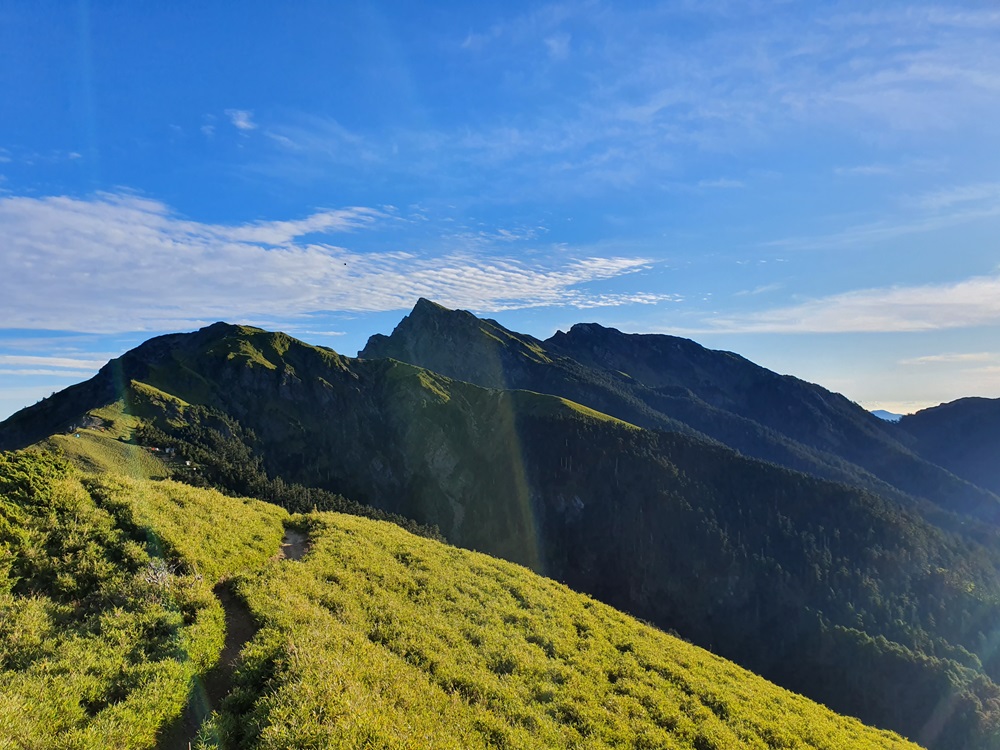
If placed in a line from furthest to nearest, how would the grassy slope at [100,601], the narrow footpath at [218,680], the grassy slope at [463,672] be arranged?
the grassy slope at [463,672], the narrow footpath at [218,680], the grassy slope at [100,601]

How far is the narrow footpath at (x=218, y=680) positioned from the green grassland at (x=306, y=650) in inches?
11.4

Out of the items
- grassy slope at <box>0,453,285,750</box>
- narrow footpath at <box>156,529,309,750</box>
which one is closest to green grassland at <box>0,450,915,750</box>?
grassy slope at <box>0,453,285,750</box>

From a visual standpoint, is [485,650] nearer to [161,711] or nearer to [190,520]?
[161,711]

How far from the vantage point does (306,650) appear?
524 inches

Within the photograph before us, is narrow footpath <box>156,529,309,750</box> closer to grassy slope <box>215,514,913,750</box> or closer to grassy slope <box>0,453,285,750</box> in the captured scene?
grassy slope <box>0,453,285,750</box>

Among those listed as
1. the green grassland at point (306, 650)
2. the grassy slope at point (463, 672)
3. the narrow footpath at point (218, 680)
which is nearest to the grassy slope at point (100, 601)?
the green grassland at point (306, 650)

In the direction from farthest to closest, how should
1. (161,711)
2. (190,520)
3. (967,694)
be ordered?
(967,694), (190,520), (161,711)

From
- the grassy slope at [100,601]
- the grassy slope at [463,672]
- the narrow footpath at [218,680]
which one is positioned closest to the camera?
the grassy slope at [100,601]

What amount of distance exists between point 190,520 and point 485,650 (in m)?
13.1

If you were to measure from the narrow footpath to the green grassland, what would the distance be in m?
0.29

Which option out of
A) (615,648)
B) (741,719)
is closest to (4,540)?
(615,648)

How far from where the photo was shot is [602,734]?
1509 centimetres

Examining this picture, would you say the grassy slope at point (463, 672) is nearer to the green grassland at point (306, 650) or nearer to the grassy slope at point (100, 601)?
the green grassland at point (306, 650)

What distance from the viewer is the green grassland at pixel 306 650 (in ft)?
36.9
